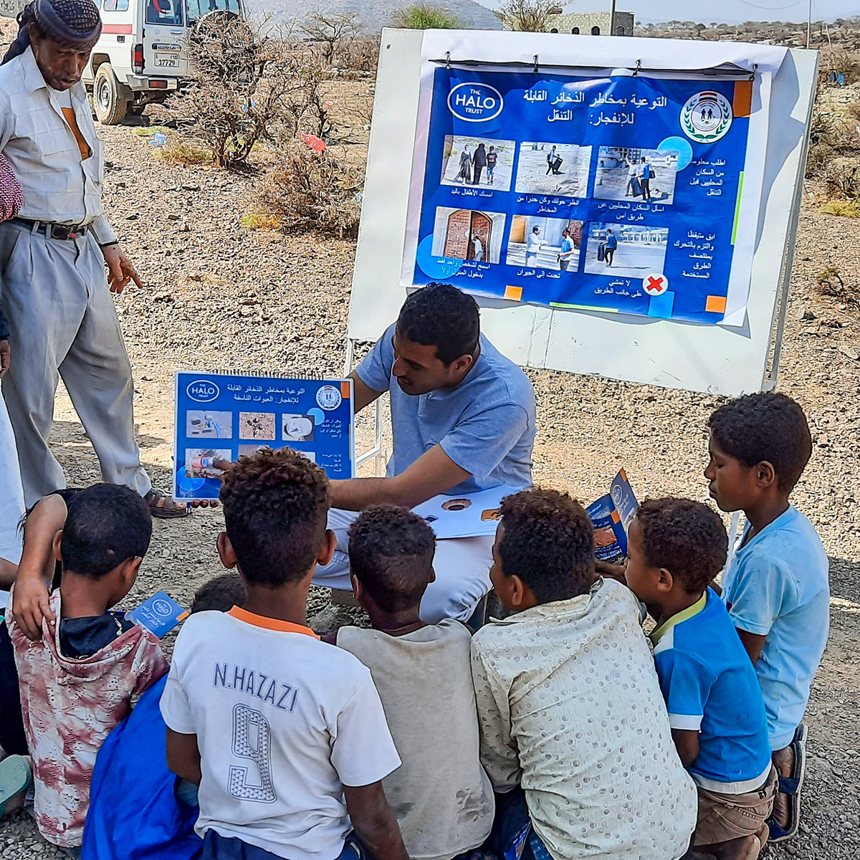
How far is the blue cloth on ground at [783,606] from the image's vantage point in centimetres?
238

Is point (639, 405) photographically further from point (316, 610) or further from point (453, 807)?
point (453, 807)

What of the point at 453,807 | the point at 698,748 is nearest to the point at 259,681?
the point at 453,807

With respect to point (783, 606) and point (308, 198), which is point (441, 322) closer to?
point (783, 606)

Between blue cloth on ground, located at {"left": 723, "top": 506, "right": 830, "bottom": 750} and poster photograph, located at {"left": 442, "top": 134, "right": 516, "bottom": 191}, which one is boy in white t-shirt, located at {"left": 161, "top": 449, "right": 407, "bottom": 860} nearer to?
blue cloth on ground, located at {"left": 723, "top": 506, "right": 830, "bottom": 750}

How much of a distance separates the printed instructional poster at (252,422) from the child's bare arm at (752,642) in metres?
1.33

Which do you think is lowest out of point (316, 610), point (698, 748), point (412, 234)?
point (316, 610)

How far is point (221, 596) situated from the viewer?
2424 mm

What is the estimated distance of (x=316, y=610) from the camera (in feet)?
12.0

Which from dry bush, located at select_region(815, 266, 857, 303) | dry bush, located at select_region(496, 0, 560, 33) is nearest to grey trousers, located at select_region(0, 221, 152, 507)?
dry bush, located at select_region(815, 266, 857, 303)

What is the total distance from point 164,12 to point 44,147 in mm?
11508

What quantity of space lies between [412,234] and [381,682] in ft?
8.46

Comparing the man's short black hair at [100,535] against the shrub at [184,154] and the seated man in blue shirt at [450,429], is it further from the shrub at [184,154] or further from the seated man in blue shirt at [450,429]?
the shrub at [184,154]

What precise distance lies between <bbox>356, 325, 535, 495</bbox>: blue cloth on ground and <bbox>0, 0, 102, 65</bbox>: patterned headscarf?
146cm

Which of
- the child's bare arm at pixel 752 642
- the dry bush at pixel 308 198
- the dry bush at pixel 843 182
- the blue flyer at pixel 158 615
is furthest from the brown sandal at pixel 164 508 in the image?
the dry bush at pixel 843 182
